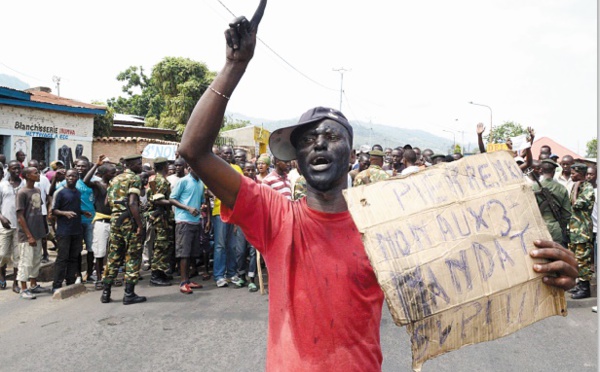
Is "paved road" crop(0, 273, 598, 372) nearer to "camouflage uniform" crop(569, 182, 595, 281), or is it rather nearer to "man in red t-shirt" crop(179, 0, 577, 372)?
"camouflage uniform" crop(569, 182, 595, 281)

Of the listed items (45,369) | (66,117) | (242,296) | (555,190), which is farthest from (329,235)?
(66,117)

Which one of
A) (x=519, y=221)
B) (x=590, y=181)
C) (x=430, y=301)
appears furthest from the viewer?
(x=590, y=181)

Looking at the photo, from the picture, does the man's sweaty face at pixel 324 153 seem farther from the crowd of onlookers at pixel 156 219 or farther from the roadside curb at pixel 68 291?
the roadside curb at pixel 68 291

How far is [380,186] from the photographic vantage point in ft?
5.27

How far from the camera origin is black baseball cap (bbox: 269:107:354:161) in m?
1.81

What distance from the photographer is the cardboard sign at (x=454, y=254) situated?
147cm

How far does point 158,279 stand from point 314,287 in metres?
6.20

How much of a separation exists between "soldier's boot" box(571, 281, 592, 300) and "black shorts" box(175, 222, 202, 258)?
565cm

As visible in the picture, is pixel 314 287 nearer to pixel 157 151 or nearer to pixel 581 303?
pixel 581 303

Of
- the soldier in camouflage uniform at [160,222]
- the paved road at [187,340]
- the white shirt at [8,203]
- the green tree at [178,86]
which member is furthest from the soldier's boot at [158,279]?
the green tree at [178,86]

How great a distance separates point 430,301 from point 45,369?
401 centimetres

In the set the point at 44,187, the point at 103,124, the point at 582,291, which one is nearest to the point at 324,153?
the point at 582,291

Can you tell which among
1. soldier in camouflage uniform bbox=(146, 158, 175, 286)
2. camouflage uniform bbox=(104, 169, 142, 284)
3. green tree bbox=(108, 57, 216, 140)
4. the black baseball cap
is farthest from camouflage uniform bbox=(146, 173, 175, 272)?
green tree bbox=(108, 57, 216, 140)

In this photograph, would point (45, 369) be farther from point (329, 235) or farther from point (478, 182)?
point (478, 182)
